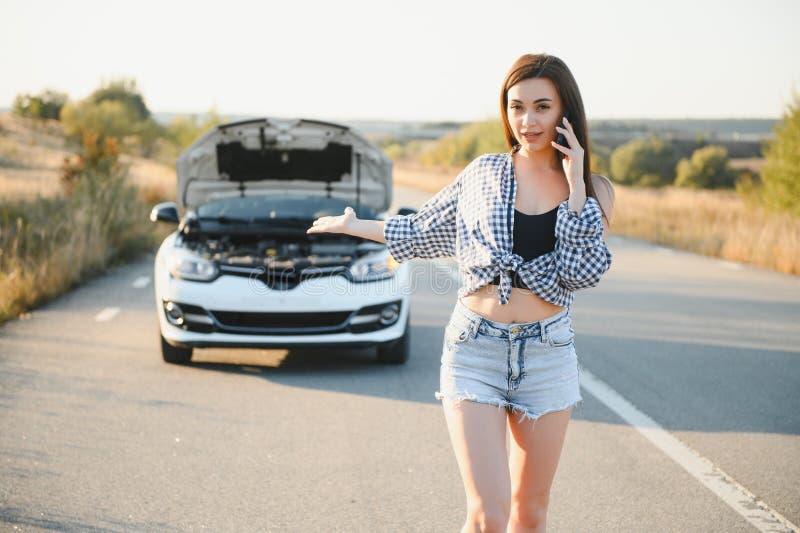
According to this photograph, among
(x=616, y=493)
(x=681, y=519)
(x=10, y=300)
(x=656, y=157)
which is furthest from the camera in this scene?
(x=656, y=157)

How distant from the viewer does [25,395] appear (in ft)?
19.4

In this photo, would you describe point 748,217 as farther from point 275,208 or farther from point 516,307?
point 516,307

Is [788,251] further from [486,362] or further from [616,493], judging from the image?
[486,362]

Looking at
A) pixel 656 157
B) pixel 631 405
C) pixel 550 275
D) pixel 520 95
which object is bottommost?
pixel 656 157

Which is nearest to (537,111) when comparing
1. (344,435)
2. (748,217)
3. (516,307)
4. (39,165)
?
(516,307)

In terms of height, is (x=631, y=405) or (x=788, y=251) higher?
(x=631, y=405)

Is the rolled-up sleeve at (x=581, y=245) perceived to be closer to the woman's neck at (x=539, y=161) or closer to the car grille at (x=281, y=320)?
the woman's neck at (x=539, y=161)

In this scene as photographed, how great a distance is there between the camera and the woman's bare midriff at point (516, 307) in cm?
280

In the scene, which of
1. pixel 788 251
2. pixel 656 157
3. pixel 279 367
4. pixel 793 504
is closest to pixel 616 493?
pixel 793 504

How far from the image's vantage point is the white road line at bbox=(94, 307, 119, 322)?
8.80m

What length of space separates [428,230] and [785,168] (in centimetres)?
2133

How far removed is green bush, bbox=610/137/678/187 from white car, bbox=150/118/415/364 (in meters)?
106

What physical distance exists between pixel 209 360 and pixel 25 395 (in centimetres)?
154

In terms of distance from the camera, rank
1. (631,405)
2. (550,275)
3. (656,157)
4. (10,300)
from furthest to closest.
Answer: (656,157), (10,300), (631,405), (550,275)
